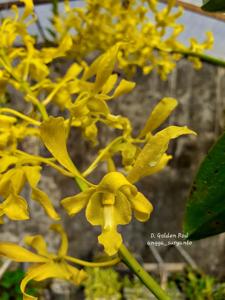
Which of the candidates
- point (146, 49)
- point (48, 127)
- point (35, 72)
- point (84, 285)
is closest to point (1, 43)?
point (35, 72)

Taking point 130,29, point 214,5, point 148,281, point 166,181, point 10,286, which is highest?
point 214,5

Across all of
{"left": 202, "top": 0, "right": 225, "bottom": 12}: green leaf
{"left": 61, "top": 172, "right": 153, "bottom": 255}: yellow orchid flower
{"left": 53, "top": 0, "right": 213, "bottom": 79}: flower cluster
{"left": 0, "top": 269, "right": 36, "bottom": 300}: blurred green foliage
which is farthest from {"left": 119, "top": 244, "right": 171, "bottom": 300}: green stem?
{"left": 0, "top": 269, "right": 36, "bottom": 300}: blurred green foliage

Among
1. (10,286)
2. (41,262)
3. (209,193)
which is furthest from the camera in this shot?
(10,286)

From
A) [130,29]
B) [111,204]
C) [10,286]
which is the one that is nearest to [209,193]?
[111,204]

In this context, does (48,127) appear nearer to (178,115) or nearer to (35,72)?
(35,72)

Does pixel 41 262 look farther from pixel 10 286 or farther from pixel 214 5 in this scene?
pixel 10 286

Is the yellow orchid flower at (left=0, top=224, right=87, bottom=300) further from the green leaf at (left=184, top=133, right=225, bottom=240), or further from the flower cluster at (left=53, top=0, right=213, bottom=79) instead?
the flower cluster at (left=53, top=0, right=213, bottom=79)
